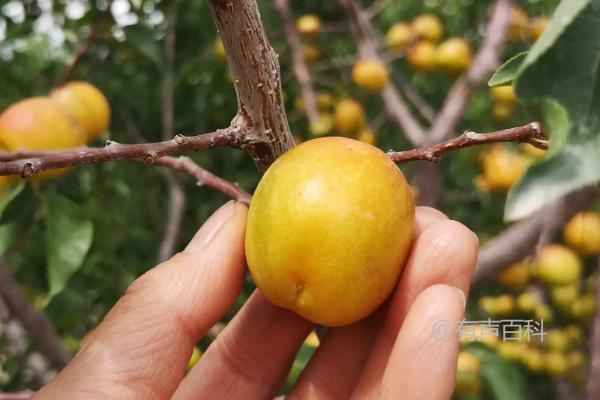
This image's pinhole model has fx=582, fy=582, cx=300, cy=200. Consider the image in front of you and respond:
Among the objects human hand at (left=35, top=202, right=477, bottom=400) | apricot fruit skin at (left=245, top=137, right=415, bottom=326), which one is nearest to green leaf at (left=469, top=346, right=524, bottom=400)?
human hand at (left=35, top=202, right=477, bottom=400)

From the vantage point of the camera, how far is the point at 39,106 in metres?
1.29

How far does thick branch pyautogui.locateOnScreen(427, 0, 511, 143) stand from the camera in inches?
61.2

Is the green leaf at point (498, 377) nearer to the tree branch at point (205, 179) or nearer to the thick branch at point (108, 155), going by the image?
Answer: the tree branch at point (205, 179)

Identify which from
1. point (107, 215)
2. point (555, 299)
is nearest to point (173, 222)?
point (107, 215)

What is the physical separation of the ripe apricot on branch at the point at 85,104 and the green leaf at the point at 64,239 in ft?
0.97

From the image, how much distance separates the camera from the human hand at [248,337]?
2.51 feet

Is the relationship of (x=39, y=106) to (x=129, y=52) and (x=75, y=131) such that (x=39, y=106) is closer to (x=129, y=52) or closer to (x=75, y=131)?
(x=75, y=131)

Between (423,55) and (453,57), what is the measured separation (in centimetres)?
12

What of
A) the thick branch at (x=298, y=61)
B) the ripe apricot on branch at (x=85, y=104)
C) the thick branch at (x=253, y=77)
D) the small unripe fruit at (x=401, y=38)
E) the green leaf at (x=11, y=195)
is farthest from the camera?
the small unripe fruit at (x=401, y=38)

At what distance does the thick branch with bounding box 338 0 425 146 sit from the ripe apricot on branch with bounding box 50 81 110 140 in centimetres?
83

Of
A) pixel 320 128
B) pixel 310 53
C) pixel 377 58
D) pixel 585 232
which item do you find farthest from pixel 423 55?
pixel 585 232

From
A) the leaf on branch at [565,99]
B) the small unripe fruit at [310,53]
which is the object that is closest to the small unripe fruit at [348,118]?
the small unripe fruit at [310,53]

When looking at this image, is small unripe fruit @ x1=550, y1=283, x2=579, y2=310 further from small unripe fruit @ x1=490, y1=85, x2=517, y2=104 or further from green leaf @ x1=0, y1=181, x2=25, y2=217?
green leaf @ x1=0, y1=181, x2=25, y2=217

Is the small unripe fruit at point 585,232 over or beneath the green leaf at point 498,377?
beneath
